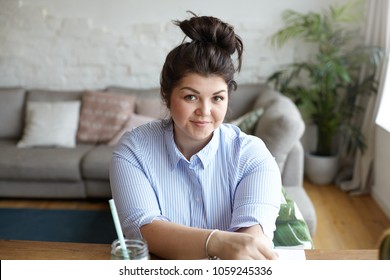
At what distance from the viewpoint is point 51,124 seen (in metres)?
3.27

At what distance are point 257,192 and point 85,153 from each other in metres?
2.18

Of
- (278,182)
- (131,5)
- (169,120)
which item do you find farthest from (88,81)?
(278,182)

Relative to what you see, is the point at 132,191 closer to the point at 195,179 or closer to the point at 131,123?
the point at 195,179

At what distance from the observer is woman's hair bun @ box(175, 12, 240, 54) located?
1.12m

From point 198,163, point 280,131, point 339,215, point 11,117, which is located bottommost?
point 339,215

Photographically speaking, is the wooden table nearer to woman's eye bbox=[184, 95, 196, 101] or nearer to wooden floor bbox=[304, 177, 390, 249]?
woman's eye bbox=[184, 95, 196, 101]

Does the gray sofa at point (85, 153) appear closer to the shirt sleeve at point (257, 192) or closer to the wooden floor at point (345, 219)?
the wooden floor at point (345, 219)

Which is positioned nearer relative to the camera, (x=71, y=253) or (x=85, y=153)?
(x=71, y=253)

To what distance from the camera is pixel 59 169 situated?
2941 millimetres

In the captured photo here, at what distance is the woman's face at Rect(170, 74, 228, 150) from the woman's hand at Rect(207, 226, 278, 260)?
12.0 inches

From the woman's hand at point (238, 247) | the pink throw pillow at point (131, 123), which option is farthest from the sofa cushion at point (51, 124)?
the woman's hand at point (238, 247)

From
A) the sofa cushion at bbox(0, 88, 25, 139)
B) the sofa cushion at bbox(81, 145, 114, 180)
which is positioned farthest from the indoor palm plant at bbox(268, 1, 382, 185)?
the sofa cushion at bbox(0, 88, 25, 139)

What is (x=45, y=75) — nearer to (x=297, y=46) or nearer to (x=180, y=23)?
(x=297, y=46)

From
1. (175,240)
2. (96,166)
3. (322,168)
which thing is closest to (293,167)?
(322,168)
